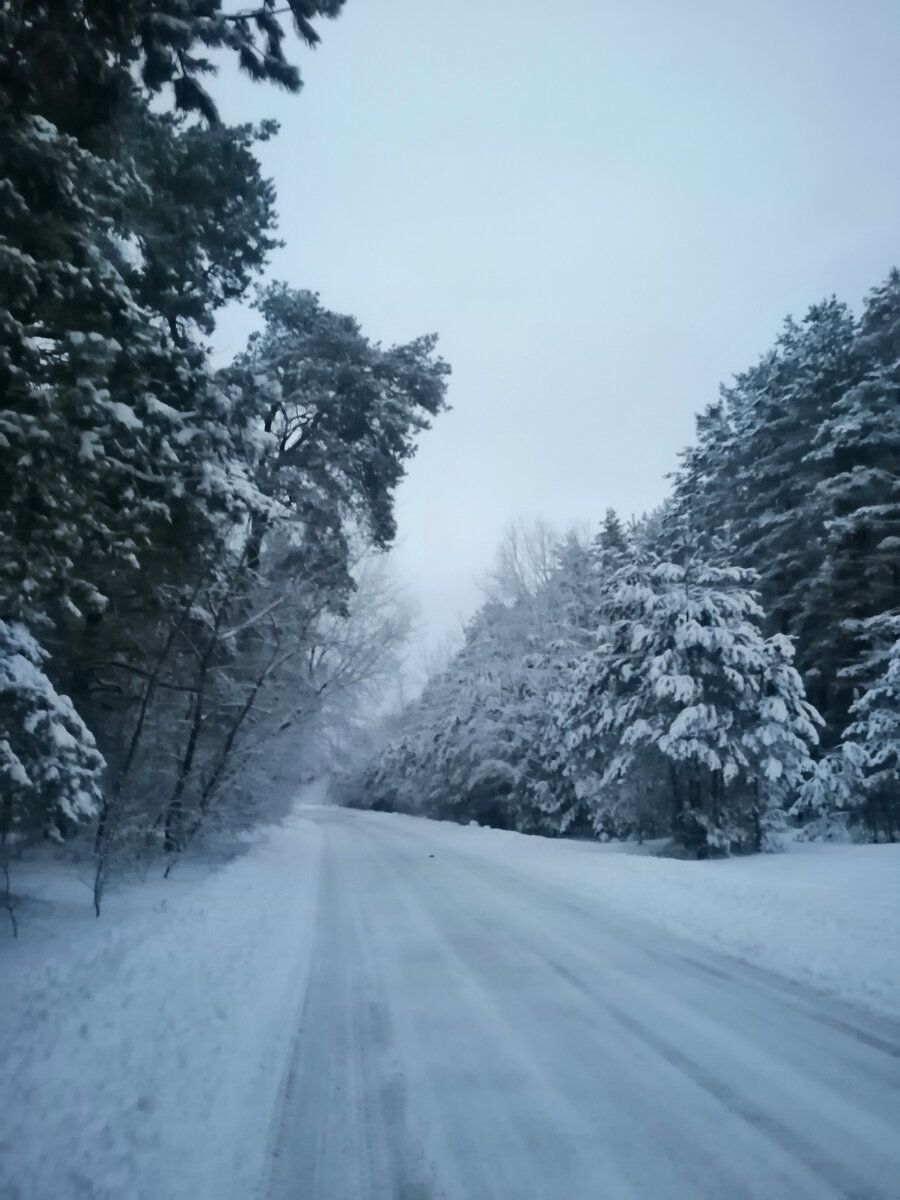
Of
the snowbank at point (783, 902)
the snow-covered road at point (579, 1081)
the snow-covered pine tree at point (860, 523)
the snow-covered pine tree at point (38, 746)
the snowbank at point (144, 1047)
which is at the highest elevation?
the snow-covered pine tree at point (860, 523)

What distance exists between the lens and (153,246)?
9.41m

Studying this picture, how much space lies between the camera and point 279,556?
17234 mm

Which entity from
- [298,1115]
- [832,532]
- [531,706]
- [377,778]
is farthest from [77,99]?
[377,778]

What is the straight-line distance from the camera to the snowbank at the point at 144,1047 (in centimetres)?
349

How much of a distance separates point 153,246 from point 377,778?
48.5 m

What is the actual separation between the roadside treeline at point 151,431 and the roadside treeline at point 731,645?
24.4ft

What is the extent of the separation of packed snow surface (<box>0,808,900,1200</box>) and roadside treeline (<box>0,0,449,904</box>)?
2373 millimetres

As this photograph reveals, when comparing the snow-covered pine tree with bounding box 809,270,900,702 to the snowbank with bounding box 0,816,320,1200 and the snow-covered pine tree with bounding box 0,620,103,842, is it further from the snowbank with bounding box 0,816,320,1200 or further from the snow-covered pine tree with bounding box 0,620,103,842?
the snow-covered pine tree with bounding box 0,620,103,842

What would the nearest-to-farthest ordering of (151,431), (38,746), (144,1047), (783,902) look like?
(144,1047), (38,746), (151,431), (783,902)

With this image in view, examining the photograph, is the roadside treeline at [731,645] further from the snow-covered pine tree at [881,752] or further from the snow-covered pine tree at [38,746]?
the snow-covered pine tree at [38,746]

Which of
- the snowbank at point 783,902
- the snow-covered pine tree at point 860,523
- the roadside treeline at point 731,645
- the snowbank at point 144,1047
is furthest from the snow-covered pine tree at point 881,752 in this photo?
the snowbank at point 144,1047

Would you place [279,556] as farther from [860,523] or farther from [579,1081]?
[860,523]

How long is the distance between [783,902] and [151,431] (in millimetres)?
9829

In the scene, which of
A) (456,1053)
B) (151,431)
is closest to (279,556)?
(151,431)
